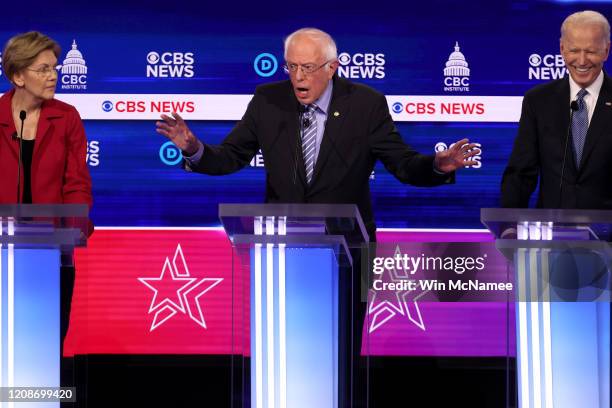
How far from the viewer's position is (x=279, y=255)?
3162 millimetres

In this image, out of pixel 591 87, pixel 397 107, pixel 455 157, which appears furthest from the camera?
pixel 397 107

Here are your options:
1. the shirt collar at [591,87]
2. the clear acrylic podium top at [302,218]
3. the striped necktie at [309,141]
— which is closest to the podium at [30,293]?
the clear acrylic podium top at [302,218]

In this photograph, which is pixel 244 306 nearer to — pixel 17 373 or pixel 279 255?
pixel 279 255

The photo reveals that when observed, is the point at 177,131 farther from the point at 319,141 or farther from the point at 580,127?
the point at 580,127

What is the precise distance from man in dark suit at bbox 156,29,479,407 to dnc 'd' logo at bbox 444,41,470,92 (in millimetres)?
1482

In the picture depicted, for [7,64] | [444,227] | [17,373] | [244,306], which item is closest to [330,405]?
[244,306]

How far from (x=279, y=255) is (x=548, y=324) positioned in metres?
0.77

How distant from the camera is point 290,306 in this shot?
10.3ft

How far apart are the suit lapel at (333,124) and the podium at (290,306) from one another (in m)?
1.13

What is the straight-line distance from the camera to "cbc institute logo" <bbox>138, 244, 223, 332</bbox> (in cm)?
588

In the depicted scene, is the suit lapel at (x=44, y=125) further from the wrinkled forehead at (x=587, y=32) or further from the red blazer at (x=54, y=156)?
the wrinkled forehead at (x=587, y=32)

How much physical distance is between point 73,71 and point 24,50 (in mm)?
1452

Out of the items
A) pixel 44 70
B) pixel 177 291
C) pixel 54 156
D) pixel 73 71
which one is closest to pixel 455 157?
pixel 54 156

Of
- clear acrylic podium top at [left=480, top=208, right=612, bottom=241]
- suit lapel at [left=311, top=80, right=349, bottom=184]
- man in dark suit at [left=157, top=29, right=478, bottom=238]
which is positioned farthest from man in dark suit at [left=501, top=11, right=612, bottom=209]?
clear acrylic podium top at [left=480, top=208, right=612, bottom=241]
